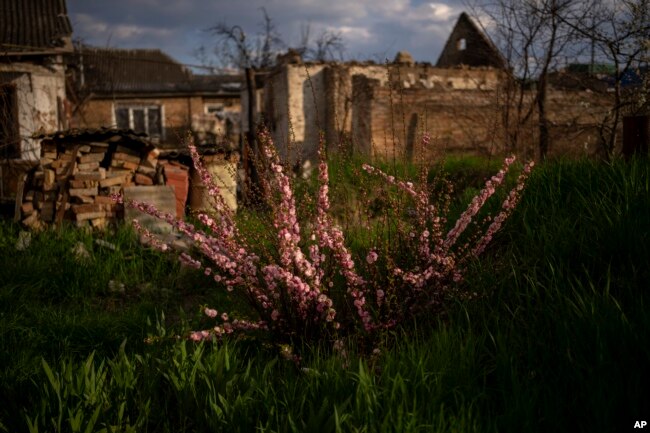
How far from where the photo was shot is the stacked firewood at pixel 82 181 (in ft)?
25.3

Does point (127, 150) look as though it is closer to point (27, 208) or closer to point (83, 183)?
point (83, 183)

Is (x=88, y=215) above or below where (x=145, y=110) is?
below

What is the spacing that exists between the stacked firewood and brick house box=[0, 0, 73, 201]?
352 centimetres

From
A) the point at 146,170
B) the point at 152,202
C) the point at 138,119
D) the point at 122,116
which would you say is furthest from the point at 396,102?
the point at 122,116

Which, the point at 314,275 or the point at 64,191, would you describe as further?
the point at 64,191

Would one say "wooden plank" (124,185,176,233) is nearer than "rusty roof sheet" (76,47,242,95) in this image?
Yes

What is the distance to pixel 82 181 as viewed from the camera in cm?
783

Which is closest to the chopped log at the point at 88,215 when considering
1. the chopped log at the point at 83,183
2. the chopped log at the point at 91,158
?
the chopped log at the point at 83,183

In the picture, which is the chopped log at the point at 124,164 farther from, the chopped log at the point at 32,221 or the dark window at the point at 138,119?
the dark window at the point at 138,119

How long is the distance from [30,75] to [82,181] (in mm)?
6583

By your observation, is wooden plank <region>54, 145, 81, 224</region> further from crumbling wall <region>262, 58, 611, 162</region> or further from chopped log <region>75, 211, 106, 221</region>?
crumbling wall <region>262, 58, 611, 162</region>

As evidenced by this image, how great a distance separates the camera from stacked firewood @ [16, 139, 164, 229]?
7719 millimetres

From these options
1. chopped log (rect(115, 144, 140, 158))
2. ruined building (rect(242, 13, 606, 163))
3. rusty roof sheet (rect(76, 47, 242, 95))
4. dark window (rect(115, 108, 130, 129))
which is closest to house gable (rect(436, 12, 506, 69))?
ruined building (rect(242, 13, 606, 163))

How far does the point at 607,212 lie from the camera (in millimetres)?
4043
